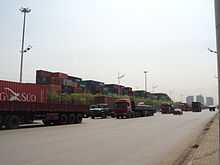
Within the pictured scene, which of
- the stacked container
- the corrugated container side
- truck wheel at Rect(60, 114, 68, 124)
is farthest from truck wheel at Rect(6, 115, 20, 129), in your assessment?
the stacked container

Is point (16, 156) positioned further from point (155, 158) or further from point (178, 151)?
point (178, 151)

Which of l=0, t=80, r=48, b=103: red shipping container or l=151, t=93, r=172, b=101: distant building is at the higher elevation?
l=151, t=93, r=172, b=101: distant building

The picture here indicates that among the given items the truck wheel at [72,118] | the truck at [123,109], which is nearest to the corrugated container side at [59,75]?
the truck at [123,109]

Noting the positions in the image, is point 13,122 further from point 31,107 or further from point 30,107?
point 31,107

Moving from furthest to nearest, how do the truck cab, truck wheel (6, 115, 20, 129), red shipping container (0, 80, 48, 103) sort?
the truck cab → red shipping container (0, 80, 48, 103) → truck wheel (6, 115, 20, 129)

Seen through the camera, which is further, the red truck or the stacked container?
the stacked container

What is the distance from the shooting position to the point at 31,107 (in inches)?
1116

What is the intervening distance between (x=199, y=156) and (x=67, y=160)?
163 inches

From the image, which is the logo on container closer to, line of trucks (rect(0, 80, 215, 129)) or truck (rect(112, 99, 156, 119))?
line of trucks (rect(0, 80, 215, 129))

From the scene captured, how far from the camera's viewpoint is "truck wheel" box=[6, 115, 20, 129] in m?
26.4

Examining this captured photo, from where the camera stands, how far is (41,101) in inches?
1270

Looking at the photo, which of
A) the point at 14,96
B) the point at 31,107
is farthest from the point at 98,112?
the point at 14,96

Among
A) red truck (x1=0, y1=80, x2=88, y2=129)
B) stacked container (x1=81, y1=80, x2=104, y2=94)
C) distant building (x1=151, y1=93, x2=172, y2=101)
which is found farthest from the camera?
distant building (x1=151, y1=93, x2=172, y2=101)

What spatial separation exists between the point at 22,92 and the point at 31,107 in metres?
2.27
